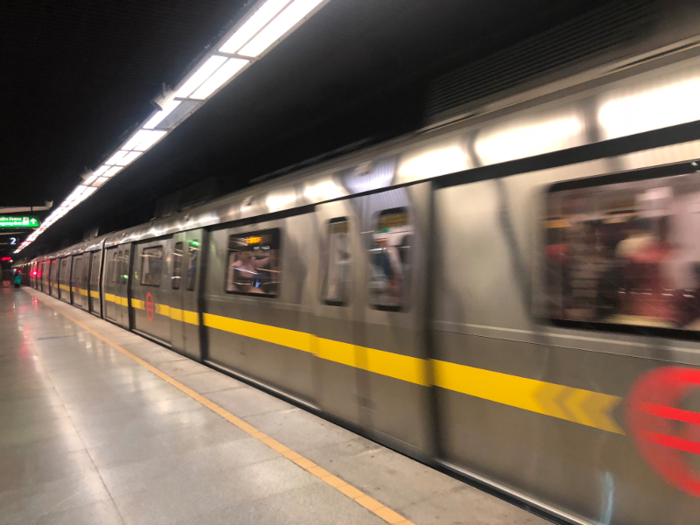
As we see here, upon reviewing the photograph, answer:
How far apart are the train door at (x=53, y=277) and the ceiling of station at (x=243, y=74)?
17592 millimetres

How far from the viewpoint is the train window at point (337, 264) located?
4.19m

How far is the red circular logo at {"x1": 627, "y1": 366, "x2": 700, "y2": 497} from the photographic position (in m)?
2.11

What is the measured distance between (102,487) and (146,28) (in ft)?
13.7

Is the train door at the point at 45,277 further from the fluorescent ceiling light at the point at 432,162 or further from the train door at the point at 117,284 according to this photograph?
the fluorescent ceiling light at the point at 432,162

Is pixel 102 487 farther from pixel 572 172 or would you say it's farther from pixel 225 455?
pixel 572 172

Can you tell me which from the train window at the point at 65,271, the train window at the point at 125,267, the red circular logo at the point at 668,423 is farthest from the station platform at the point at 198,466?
the train window at the point at 65,271

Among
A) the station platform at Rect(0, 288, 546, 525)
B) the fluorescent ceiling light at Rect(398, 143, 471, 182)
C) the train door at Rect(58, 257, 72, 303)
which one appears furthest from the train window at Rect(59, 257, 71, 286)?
the fluorescent ceiling light at Rect(398, 143, 471, 182)

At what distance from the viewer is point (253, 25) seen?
4055 mm

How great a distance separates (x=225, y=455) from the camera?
3967 mm

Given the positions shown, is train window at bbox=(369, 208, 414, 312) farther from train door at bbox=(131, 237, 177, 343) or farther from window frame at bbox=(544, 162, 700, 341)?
train door at bbox=(131, 237, 177, 343)

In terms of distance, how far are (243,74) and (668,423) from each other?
543 cm

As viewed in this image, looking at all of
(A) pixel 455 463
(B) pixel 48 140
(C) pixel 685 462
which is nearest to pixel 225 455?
(A) pixel 455 463

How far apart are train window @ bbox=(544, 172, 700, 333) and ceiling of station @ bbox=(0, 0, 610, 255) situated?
8.28 feet

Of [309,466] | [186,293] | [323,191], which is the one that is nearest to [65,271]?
[186,293]
